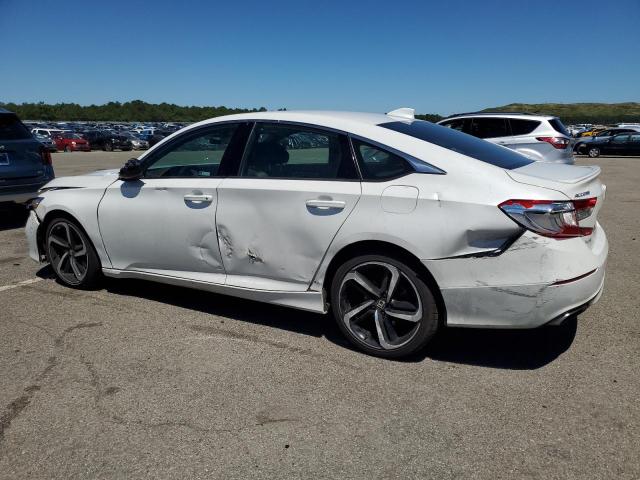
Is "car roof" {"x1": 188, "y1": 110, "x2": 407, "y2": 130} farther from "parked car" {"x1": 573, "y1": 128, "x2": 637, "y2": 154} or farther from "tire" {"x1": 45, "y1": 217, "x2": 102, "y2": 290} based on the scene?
"parked car" {"x1": 573, "y1": 128, "x2": 637, "y2": 154}

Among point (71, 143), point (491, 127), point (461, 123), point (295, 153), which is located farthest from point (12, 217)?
point (71, 143)

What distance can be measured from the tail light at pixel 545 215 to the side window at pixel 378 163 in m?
0.67

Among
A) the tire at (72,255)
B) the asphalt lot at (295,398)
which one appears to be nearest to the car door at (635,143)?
the asphalt lot at (295,398)

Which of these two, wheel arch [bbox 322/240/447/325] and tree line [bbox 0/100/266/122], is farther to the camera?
tree line [bbox 0/100/266/122]

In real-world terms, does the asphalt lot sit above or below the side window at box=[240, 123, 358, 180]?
below

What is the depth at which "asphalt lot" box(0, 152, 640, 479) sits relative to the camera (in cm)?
249

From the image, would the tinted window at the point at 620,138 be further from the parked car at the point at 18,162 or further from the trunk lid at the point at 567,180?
the trunk lid at the point at 567,180

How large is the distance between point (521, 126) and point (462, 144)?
8707 mm

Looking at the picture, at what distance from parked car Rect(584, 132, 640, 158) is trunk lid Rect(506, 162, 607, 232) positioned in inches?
1091

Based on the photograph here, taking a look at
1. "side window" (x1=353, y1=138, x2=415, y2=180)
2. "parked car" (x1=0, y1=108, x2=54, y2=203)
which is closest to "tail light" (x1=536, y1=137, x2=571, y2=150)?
"side window" (x1=353, y1=138, x2=415, y2=180)

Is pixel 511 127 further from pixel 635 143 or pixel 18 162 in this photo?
pixel 635 143

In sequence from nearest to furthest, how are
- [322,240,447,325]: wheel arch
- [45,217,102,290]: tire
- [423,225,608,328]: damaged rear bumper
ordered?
1. [423,225,608,328]: damaged rear bumper
2. [322,240,447,325]: wheel arch
3. [45,217,102,290]: tire

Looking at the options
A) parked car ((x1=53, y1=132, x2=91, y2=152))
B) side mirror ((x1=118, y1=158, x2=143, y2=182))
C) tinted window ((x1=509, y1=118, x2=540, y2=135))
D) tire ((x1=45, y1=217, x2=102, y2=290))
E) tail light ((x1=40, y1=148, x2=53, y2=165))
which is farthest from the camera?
parked car ((x1=53, y1=132, x2=91, y2=152))

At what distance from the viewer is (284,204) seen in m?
3.69
